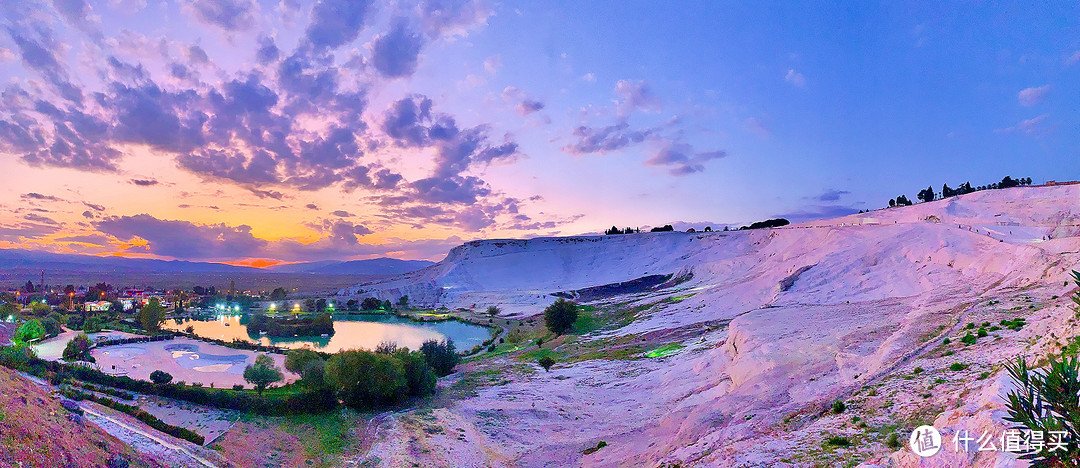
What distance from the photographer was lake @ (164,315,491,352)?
57250 millimetres

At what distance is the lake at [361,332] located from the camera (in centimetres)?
5725

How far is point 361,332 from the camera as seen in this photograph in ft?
219

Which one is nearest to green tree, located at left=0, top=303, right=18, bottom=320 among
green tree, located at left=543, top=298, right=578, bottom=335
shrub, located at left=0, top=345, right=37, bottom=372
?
shrub, located at left=0, top=345, right=37, bottom=372

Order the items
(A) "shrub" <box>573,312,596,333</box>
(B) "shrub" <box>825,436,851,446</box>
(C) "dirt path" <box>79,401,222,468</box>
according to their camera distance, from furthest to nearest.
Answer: (A) "shrub" <box>573,312,596,333</box> < (C) "dirt path" <box>79,401,222,468</box> < (B) "shrub" <box>825,436,851,446</box>

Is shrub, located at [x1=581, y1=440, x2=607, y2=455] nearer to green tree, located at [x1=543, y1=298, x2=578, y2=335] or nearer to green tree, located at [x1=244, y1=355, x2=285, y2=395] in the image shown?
green tree, located at [x1=244, y1=355, x2=285, y2=395]

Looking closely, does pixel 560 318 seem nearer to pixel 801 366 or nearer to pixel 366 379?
pixel 366 379

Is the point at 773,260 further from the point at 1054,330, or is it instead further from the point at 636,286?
the point at 1054,330

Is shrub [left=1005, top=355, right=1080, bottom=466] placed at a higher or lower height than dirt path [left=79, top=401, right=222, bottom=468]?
higher

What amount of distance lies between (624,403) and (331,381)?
610 inches

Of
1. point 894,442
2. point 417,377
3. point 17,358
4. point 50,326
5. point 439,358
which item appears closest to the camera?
point 894,442

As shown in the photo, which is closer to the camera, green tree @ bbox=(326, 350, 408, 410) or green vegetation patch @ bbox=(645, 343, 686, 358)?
green tree @ bbox=(326, 350, 408, 410)

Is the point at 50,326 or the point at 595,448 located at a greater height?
the point at 50,326

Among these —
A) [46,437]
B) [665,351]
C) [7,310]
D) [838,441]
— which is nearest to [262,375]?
[46,437]

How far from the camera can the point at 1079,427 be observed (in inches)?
168
